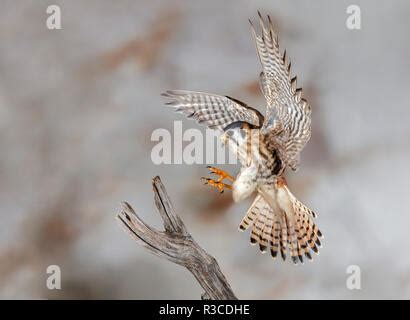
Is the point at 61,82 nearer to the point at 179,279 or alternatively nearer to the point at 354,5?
the point at 179,279

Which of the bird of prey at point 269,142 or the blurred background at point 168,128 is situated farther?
the blurred background at point 168,128

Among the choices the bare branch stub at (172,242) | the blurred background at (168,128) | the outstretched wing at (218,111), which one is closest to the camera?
the bare branch stub at (172,242)

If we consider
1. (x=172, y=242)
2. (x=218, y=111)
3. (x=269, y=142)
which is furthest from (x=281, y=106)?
(x=172, y=242)

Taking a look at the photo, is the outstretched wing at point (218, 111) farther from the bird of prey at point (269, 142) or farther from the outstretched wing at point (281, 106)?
the outstretched wing at point (281, 106)

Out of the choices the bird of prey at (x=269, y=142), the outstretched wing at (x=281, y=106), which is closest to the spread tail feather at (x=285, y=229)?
the bird of prey at (x=269, y=142)

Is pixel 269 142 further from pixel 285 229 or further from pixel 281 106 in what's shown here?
pixel 285 229
